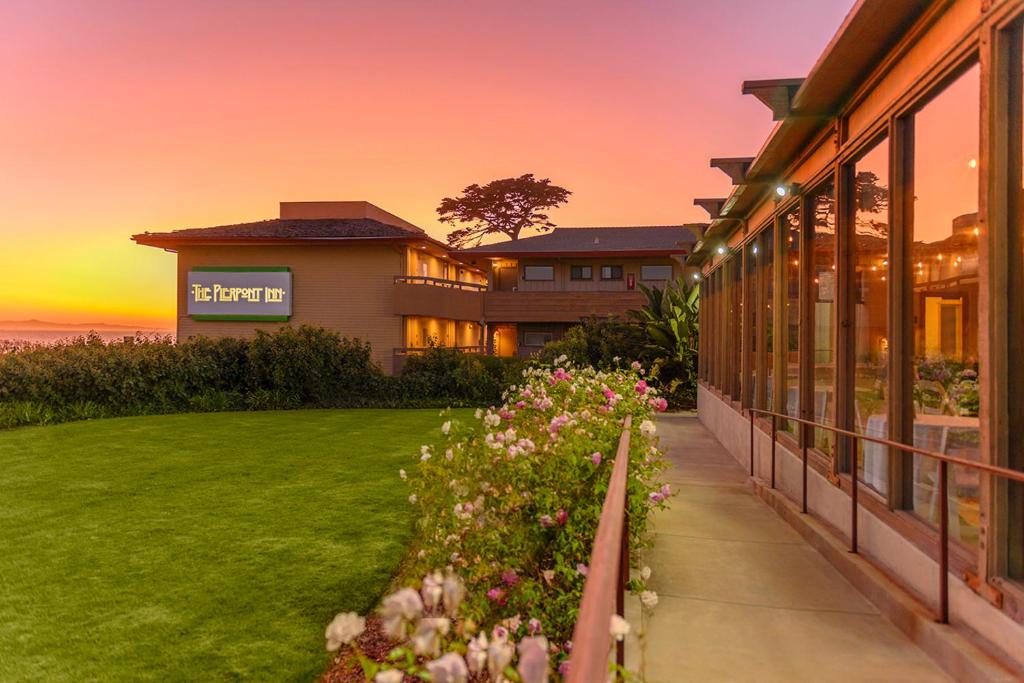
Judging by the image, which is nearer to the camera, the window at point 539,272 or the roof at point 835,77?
the roof at point 835,77

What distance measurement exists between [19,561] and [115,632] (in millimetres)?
2307

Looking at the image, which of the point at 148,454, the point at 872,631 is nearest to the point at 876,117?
the point at 872,631

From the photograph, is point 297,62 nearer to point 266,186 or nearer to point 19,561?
point 266,186

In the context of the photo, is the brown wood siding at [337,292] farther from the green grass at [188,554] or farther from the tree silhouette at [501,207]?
the tree silhouette at [501,207]

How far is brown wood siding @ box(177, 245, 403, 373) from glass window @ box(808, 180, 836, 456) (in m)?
21.5

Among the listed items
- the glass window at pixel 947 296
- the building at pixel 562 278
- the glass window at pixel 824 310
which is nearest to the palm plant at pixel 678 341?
the building at pixel 562 278

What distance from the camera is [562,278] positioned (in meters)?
34.0

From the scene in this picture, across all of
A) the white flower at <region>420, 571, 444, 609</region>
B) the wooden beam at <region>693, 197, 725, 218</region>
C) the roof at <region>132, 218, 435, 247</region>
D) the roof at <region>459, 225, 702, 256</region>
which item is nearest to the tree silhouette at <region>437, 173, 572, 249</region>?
the roof at <region>459, 225, 702, 256</region>

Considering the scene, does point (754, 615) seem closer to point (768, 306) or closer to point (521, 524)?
point (521, 524)

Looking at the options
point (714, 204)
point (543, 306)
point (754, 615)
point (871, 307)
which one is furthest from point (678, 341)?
point (754, 615)

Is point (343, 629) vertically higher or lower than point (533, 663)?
lower

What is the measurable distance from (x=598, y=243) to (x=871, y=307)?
2968 cm

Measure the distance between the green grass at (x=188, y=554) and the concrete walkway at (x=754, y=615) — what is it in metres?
2.19

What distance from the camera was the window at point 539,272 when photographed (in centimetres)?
3403
